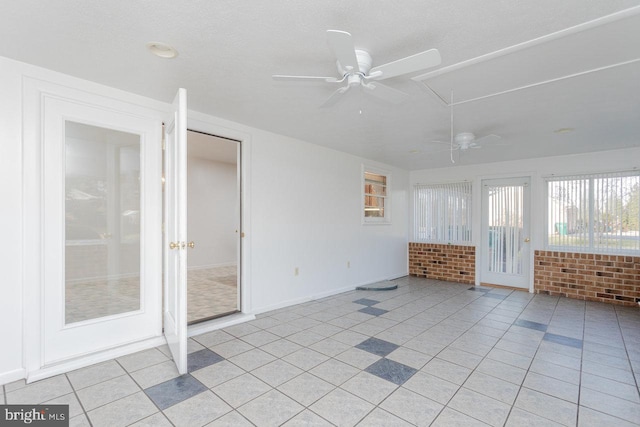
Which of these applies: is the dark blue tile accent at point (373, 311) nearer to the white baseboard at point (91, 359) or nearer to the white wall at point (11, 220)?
the white baseboard at point (91, 359)

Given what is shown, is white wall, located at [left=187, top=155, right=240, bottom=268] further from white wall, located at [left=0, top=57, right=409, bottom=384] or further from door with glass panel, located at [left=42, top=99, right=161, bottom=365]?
door with glass panel, located at [left=42, top=99, right=161, bottom=365]

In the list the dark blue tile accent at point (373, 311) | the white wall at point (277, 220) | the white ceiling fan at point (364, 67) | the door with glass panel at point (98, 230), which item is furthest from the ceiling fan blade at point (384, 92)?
the dark blue tile accent at point (373, 311)

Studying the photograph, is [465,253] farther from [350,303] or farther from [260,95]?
[260,95]

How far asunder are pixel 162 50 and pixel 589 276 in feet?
21.1

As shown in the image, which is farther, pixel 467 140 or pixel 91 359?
pixel 467 140

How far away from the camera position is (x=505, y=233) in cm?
575

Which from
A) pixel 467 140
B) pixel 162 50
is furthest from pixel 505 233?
pixel 162 50

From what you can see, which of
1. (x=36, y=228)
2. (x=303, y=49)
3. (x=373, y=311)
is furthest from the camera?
(x=373, y=311)

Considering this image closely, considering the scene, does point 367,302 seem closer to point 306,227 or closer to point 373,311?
point 373,311

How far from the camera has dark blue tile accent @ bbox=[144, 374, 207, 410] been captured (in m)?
2.05

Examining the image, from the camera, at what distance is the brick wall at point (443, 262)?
20.1 feet

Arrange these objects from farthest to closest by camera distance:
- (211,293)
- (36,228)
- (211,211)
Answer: (211,211) → (211,293) → (36,228)

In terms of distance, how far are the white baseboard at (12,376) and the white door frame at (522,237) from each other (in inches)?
254

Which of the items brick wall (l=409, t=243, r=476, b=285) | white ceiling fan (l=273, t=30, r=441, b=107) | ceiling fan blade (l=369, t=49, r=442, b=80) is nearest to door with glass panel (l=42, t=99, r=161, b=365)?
white ceiling fan (l=273, t=30, r=441, b=107)
